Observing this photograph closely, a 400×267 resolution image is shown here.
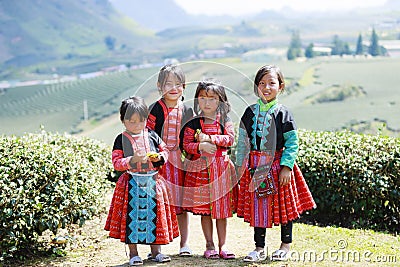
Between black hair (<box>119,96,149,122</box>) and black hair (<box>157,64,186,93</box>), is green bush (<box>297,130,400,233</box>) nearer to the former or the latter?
black hair (<box>157,64,186,93</box>)

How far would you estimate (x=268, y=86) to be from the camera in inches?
181

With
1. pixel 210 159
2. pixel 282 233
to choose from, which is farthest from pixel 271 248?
pixel 210 159

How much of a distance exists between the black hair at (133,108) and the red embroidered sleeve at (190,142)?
0.36m

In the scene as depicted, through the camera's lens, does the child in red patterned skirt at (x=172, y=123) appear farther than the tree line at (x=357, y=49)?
No

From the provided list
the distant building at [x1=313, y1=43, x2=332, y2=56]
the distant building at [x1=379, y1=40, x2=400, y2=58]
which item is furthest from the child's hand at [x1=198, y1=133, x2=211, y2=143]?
the distant building at [x1=313, y1=43, x2=332, y2=56]

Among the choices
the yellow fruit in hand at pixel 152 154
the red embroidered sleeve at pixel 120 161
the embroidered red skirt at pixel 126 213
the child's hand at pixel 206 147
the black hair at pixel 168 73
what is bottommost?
the embroidered red skirt at pixel 126 213

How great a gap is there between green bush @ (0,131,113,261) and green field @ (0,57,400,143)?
1014 millimetres

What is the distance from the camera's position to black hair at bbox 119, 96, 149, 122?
443 cm

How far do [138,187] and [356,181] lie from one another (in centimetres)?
277

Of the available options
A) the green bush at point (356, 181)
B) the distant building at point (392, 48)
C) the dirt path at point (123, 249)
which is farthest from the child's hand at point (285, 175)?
the distant building at point (392, 48)

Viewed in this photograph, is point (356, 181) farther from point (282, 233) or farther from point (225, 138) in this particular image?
point (225, 138)

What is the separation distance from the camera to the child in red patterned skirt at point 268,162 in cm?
452

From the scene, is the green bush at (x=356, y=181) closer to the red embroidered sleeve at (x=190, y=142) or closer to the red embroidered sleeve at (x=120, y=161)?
the red embroidered sleeve at (x=190, y=142)

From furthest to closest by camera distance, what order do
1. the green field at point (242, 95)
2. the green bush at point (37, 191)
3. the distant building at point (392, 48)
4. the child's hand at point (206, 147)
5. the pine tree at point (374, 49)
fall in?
the distant building at point (392, 48), the pine tree at point (374, 49), the green bush at point (37, 191), the green field at point (242, 95), the child's hand at point (206, 147)
